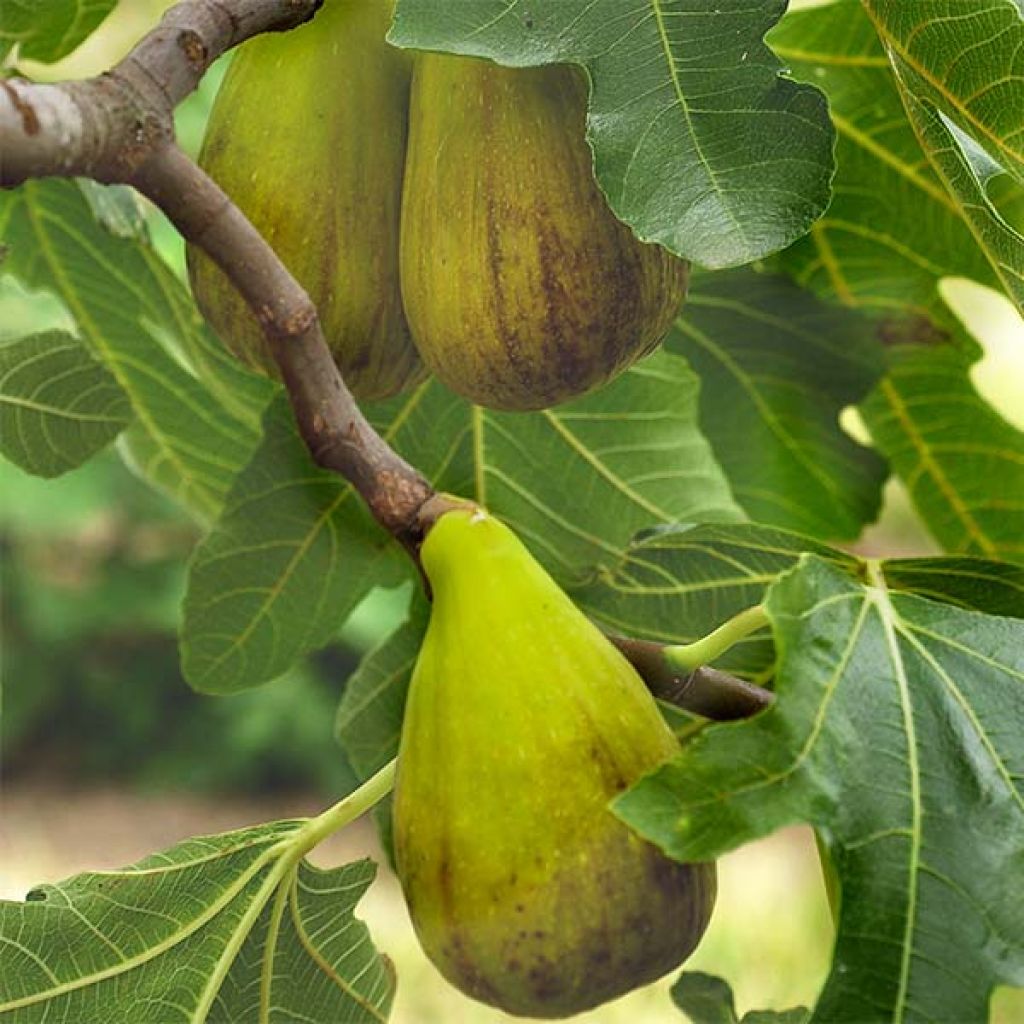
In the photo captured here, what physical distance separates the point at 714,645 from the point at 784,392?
311 mm

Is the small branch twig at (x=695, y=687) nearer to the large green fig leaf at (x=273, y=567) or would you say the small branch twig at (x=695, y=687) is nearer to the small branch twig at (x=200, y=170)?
the small branch twig at (x=200, y=170)

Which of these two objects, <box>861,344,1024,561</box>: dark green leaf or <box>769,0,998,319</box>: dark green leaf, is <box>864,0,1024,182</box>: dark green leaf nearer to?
<box>769,0,998,319</box>: dark green leaf

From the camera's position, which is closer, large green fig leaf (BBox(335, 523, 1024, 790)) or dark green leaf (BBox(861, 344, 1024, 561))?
large green fig leaf (BBox(335, 523, 1024, 790))

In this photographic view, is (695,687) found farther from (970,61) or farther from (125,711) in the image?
(125,711)

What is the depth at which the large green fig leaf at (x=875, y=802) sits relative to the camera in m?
0.47

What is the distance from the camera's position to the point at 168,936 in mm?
582

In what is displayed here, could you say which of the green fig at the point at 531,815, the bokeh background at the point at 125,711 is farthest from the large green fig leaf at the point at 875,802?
the bokeh background at the point at 125,711

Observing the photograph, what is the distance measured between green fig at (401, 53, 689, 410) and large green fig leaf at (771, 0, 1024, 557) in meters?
0.23

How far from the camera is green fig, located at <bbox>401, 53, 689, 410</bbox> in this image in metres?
0.53

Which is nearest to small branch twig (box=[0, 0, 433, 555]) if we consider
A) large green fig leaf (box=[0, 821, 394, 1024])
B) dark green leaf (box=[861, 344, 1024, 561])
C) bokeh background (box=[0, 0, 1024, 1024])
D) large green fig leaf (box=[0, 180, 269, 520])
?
large green fig leaf (box=[0, 821, 394, 1024])

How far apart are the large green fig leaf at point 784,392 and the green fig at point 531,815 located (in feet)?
1.06

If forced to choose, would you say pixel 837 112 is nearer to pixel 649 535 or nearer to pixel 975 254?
pixel 975 254

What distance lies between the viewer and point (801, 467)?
2.79ft

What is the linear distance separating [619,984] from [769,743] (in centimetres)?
9
